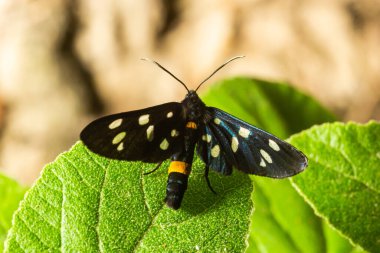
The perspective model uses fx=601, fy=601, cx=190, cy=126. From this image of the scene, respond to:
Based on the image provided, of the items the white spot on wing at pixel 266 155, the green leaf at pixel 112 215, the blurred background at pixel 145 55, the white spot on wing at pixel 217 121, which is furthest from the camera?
the blurred background at pixel 145 55

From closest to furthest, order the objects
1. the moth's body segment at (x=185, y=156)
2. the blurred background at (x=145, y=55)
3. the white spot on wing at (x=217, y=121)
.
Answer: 1. the moth's body segment at (x=185, y=156)
2. the white spot on wing at (x=217, y=121)
3. the blurred background at (x=145, y=55)

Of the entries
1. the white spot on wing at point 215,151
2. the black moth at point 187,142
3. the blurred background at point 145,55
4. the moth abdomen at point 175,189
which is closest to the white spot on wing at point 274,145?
the black moth at point 187,142

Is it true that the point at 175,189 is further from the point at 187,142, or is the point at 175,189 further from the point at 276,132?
the point at 276,132

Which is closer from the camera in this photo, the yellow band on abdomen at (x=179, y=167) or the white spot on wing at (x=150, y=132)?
the yellow band on abdomen at (x=179, y=167)

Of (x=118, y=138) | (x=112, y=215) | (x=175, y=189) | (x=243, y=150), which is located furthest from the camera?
(x=243, y=150)

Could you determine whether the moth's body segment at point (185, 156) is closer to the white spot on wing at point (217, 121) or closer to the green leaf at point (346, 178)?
the white spot on wing at point (217, 121)

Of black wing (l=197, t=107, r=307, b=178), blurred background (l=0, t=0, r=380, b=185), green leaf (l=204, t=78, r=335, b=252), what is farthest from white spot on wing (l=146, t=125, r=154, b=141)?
blurred background (l=0, t=0, r=380, b=185)

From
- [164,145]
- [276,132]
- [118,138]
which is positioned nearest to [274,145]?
[164,145]
